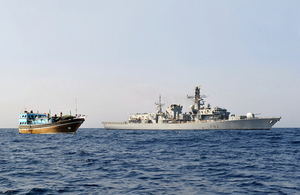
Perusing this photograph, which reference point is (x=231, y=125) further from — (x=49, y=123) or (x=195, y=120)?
(x=49, y=123)

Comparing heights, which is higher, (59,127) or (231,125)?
(59,127)

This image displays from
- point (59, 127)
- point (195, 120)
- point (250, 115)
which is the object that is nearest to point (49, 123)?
point (59, 127)

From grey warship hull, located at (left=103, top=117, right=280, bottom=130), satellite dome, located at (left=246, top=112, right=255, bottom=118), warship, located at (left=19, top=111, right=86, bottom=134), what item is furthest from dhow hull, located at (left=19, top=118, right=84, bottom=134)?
satellite dome, located at (left=246, top=112, right=255, bottom=118)

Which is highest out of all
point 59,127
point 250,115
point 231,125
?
point 250,115

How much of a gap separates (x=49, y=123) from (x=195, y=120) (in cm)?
6305

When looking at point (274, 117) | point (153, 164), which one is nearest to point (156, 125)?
point (274, 117)

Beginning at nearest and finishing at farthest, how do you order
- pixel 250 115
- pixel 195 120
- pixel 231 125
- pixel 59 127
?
pixel 59 127, pixel 231 125, pixel 250 115, pixel 195 120

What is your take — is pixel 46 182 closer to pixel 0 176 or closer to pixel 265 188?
pixel 0 176

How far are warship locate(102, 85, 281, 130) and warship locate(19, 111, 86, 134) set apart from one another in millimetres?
49198

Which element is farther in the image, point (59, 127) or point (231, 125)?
point (231, 125)

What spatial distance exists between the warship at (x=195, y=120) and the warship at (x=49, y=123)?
49.2 meters

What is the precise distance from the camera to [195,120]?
108625 millimetres

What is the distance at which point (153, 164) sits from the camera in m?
17.8

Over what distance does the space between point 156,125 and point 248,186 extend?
102 m
